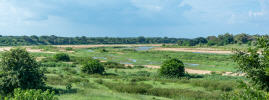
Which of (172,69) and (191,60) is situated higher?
(172,69)

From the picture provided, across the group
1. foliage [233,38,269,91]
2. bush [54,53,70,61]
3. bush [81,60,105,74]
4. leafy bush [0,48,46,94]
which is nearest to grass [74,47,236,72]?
bush [54,53,70,61]

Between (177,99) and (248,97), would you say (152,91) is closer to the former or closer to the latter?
(177,99)

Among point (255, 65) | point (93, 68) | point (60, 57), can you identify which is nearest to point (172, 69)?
point (93, 68)

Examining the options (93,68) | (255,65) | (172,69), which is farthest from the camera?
(93,68)

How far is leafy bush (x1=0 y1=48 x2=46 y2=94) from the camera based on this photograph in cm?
1359

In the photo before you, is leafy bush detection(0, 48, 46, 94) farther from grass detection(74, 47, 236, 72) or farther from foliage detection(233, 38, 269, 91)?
grass detection(74, 47, 236, 72)

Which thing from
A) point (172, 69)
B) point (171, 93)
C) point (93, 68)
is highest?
point (172, 69)

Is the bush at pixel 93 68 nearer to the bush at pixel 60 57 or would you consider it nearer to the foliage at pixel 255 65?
the bush at pixel 60 57

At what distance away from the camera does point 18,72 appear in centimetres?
1392

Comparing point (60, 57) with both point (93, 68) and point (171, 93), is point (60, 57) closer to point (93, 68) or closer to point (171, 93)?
point (93, 68)

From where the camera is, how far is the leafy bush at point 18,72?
1359cm

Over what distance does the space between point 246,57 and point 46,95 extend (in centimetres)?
555

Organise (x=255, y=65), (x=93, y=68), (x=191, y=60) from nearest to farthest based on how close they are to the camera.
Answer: (x=255, y=65) → (x=93, y=68) → (x=191, y=60)

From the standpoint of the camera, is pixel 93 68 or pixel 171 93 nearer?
pixel 171 93
